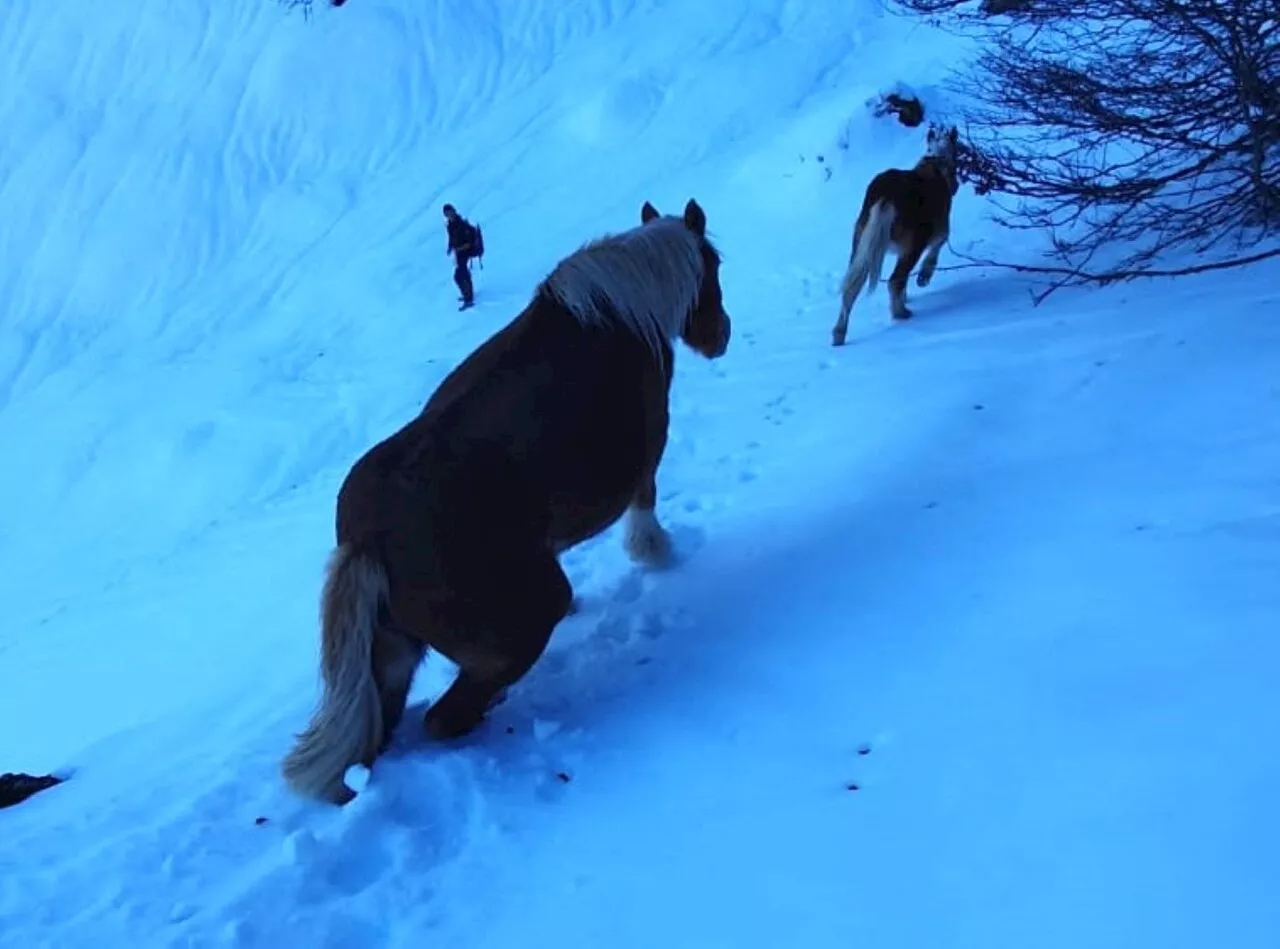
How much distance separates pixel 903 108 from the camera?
46.7 feet

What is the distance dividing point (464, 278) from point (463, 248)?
1.36 ft

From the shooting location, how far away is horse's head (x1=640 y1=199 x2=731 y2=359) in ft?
16.4

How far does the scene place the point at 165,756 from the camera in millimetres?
4219

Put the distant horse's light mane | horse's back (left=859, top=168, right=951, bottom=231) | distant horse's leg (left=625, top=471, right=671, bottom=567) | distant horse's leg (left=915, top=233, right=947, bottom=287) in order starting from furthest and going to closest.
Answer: distant horse's leg (left=915, top=233, right=947, bottom=287)
horse's back (left=859, top=168, right=951, bottom=231)
distant horse's leg (left=625, top=471, right=671, bottom=567)
the distant horse's light mane

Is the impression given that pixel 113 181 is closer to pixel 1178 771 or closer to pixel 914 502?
pixel 914 502

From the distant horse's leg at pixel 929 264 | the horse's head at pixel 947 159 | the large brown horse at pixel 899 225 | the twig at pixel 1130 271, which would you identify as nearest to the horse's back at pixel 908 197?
the large brown horse at pixel 899 225

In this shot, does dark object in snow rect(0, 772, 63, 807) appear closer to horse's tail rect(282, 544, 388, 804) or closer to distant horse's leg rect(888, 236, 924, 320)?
horse's tail rect(282, 544, 388, 804)

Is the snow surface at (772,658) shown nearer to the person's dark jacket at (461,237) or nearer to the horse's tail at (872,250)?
the horse's tail at (872,250)

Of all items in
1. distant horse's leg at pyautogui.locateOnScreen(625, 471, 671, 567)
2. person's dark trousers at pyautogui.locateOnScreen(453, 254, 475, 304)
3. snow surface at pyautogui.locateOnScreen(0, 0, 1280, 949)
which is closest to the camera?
snow surface at pyautogui.locateOnScreen(0, 0, 1280, 949)

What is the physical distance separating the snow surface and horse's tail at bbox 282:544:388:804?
13 centimetres

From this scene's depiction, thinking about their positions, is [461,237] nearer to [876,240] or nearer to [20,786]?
[876,240]

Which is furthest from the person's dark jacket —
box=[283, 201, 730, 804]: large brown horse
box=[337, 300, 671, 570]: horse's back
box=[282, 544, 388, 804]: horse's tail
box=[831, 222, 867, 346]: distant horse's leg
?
box=[282, 544, 388, 804]: horse's tail

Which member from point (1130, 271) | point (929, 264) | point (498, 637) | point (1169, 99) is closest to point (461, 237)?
point (929, 264)

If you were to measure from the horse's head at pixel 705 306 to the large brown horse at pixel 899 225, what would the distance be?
3.25 metres
